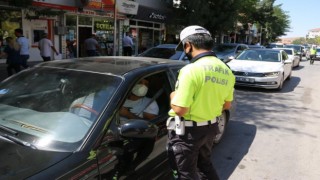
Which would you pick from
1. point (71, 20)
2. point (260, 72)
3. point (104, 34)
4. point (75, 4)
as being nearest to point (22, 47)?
point (75, 4)

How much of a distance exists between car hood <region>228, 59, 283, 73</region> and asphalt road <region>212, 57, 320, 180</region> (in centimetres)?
153

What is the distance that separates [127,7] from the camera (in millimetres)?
17672

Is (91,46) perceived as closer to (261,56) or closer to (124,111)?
(261,56)

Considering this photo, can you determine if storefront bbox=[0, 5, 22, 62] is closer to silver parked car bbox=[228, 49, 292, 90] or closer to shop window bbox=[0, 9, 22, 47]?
shop window bbox=[0, 9, 22, 47]

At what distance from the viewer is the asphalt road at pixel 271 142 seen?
4386 millimetres

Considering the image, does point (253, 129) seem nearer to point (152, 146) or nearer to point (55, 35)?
point (152, 146)

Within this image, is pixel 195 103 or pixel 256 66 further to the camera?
pixel 256 66

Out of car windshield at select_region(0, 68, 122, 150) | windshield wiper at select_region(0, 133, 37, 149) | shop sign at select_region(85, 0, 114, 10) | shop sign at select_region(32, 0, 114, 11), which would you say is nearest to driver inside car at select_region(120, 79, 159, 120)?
car windshield at select_region(0, 68, 122, 150)

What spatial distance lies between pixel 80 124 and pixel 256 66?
9.11 metres

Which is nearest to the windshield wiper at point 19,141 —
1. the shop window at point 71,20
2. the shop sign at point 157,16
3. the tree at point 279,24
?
the shop window at point 71,20

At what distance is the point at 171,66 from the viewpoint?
3812 mm

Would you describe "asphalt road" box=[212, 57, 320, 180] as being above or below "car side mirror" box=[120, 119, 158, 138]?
below

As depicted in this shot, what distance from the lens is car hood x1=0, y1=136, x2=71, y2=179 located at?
2.02 metres

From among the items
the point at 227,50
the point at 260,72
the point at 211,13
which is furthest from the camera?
the point at 211,13
